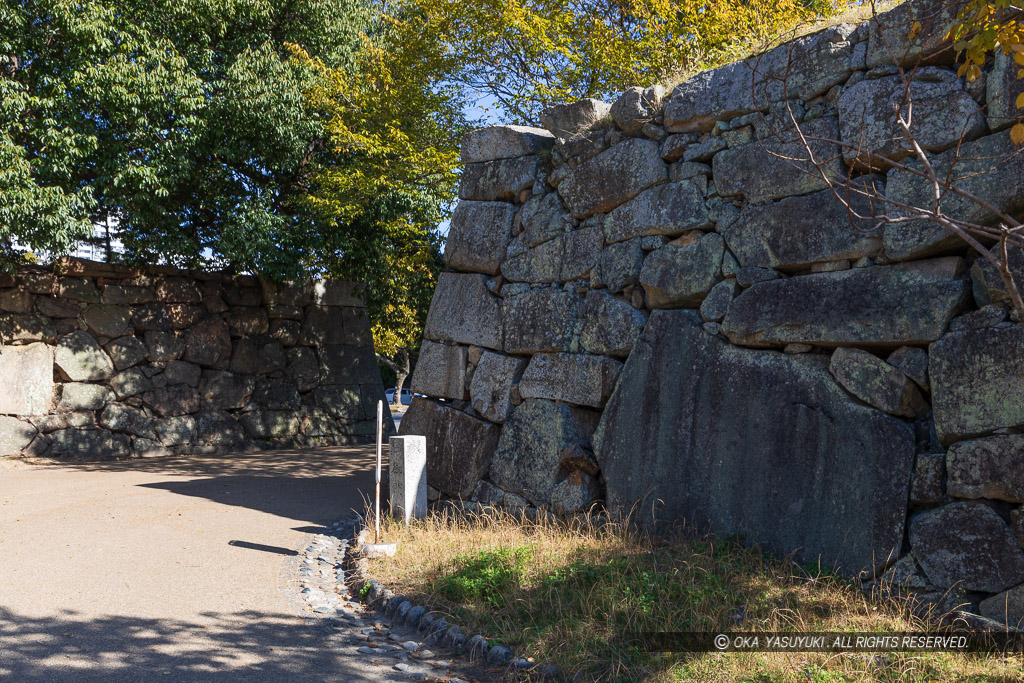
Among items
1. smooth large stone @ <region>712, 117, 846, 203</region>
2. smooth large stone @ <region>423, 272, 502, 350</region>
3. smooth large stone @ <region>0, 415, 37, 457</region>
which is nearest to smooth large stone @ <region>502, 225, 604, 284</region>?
smooth large stone @ <region>423, 272, 502, 350</region>

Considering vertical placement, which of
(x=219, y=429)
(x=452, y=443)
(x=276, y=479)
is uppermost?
(x=452, y=443)

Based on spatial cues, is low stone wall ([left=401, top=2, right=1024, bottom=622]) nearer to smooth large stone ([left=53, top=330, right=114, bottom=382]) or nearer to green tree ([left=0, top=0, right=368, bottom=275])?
green tree ([left=0, top=0, right=368, bottom=275])

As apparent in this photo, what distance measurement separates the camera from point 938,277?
424 cm

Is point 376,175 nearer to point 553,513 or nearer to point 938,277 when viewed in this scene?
point 553,513

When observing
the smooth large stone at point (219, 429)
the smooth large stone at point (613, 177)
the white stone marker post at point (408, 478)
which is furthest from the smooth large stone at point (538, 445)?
the smooth large stone at point (219, 429)

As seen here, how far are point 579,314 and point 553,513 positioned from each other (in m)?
1.68

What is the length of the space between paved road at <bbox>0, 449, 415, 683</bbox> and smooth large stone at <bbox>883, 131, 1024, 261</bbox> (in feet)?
12.6

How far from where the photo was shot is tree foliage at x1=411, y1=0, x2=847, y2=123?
883 cm

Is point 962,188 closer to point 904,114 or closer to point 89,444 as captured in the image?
point 904,114

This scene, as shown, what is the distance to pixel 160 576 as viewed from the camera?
5.36 metres

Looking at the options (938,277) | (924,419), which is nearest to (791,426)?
(924,419)

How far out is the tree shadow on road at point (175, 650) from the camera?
3.66m

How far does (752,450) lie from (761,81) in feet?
8.05

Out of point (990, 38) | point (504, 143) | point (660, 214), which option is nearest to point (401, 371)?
point (504, 143)
